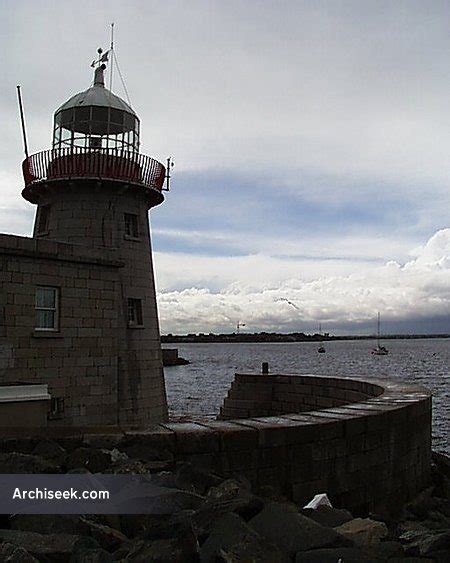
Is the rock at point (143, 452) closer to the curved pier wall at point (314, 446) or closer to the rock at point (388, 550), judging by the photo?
the curved pier wall at point (314, 446)

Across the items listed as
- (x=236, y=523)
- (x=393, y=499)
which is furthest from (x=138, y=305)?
(x=236, y=523)

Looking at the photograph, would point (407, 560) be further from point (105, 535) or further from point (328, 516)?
point (105, 535)

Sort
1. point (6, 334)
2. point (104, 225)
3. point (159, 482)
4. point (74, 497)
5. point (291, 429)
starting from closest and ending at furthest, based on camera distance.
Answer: point (74, 497)
point (159, 482)
point (291, 429)
point (6, 334)
point (104, 225)

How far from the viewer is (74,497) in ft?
17.3

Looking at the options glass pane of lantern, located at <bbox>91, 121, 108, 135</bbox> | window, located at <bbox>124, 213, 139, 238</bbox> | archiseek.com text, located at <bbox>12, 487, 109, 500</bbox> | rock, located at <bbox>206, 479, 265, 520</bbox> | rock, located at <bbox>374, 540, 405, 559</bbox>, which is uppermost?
glass pane of lantern, located at <bbox>91, 121, 108, 135</bbox>

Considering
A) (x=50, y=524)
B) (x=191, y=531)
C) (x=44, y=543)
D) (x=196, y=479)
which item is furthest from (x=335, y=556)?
(x=50, y=524)

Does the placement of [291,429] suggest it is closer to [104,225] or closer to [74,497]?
[74,497]

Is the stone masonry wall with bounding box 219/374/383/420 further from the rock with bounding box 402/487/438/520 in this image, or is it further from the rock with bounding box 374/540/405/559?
the rock with bounding box 374/540/405/559

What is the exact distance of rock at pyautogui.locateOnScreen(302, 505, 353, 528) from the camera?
5620mm

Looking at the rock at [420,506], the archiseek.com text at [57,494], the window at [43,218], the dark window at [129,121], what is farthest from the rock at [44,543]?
the dark window at [129,121]

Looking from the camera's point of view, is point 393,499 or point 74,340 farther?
point 74,340

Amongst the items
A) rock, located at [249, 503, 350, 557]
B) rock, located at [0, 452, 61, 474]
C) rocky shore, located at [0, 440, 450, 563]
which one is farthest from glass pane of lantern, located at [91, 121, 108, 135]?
rock, located at [249, 503, 350, 557]

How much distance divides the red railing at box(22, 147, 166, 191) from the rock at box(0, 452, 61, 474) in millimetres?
9630

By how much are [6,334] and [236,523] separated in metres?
7.44
